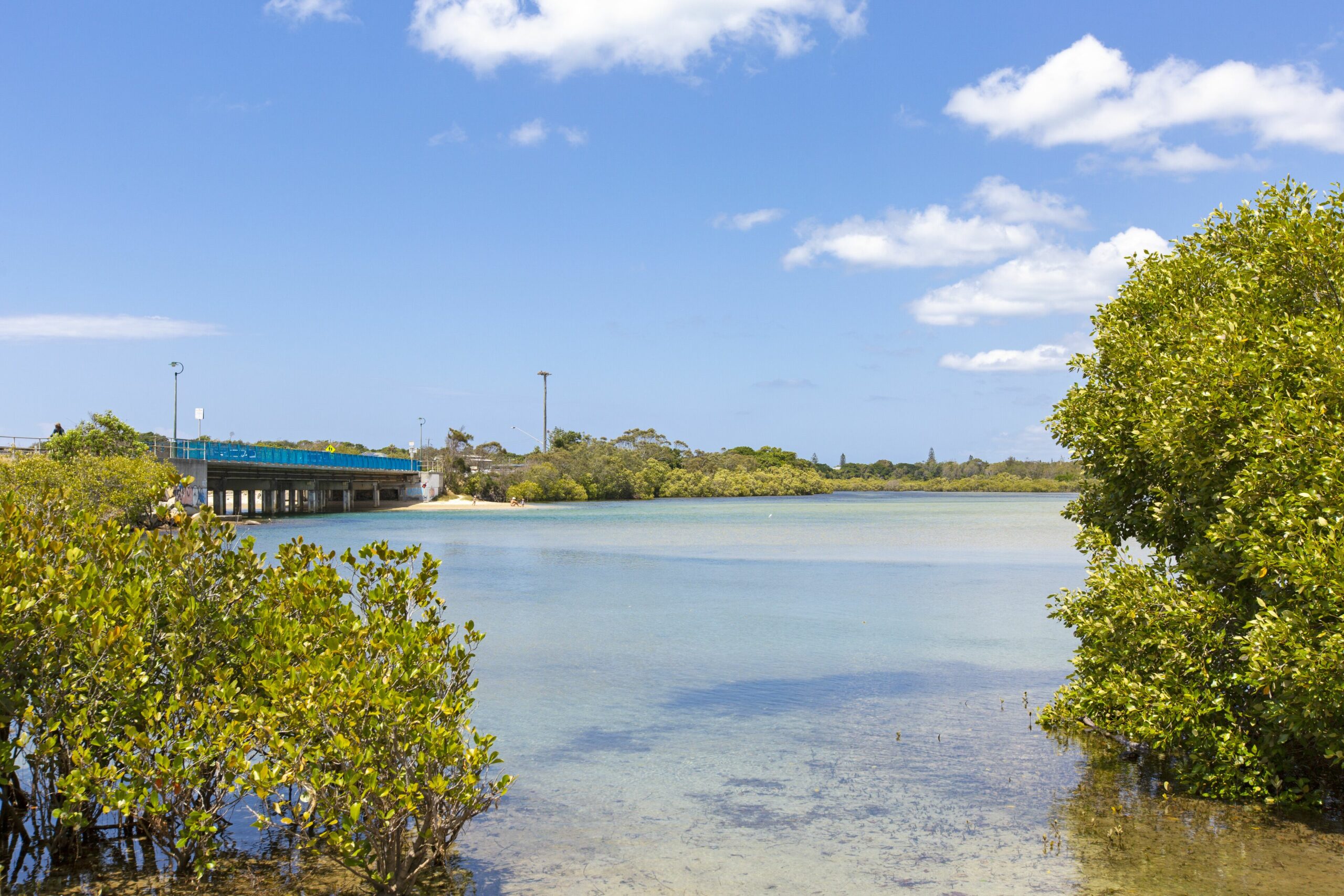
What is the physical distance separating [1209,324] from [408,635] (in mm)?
7200

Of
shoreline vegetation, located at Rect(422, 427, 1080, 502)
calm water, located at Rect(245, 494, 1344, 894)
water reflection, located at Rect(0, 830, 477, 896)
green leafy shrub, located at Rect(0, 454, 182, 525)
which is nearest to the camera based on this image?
water reflection, located at Rect(0, 830, 477, 896)

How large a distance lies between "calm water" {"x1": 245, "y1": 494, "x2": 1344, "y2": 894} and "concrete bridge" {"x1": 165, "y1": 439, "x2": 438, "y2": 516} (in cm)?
3574

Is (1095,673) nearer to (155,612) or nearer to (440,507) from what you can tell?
(155,612)

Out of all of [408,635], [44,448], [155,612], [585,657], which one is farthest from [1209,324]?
[44,448]

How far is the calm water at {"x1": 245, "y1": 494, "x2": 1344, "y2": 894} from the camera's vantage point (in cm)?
737

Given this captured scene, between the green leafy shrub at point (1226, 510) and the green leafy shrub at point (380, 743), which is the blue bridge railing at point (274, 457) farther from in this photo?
the green leafy shrub at point (1226, 510)

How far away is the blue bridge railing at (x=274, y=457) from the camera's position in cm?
6397

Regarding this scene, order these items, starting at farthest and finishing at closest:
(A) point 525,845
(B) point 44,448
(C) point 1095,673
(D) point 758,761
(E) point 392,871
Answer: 1. (B) point 44,448
2. (D) point 758,761
3. (C) point 1095,673
4. (A) point 525,845
5. (E) point 392,871

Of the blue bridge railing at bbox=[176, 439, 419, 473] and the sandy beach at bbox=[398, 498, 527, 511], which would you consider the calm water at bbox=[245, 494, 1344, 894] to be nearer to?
the blue bridge railing at bbox=[176, 439, 419, 473]

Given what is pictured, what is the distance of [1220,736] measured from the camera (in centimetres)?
808

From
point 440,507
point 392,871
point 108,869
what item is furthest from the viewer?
point 440,507

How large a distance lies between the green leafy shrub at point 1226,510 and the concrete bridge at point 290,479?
151 ft

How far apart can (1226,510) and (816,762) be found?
5066mm

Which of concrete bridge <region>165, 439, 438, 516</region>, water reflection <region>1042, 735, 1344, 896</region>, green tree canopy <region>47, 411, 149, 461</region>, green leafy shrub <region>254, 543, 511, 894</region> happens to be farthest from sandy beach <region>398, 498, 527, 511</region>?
green leafy shrub <region>254, 543, 511, 894</region>
